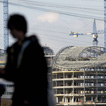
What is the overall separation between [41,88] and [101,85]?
189m

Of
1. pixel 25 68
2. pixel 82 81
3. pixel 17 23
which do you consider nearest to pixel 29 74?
pixel 25 68

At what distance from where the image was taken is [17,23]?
6.77 meters

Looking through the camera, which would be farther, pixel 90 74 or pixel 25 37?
pixel 90 74

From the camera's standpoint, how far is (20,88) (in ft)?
21.7

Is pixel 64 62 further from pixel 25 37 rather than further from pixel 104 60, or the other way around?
pixel 25 37

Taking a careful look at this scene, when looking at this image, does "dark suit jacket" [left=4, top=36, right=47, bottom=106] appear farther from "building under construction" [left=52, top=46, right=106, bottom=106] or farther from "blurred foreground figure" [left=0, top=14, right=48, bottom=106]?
"building under construction" [left=52, top=46, right=106, bottom=106]

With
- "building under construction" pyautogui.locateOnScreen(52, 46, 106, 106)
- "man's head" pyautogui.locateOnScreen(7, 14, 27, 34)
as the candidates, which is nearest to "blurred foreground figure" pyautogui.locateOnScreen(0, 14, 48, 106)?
"man's head" pyautogui.locateOnScreen(7, 14, 27, 34)

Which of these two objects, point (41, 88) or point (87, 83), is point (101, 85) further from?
point (41, 88)

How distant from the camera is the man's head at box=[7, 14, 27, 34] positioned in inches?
266

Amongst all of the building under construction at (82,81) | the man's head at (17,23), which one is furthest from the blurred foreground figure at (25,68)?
the building under construction at (82,81)

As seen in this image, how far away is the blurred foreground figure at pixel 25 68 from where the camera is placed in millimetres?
6578

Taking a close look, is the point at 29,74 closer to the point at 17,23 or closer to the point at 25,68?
the point at 25,68

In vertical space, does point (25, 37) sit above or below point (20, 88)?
above

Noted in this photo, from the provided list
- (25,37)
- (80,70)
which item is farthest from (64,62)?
(25,37)
